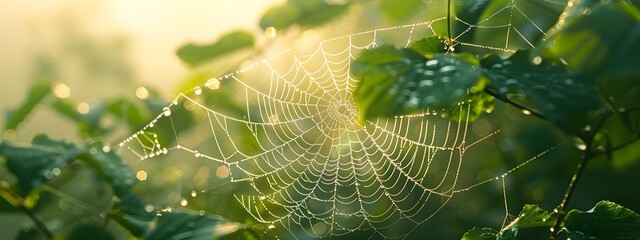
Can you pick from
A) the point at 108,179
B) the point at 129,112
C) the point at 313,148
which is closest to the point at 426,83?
the point at 108,179

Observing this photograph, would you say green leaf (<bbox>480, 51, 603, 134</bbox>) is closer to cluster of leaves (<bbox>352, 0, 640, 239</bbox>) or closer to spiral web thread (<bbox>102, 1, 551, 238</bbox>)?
cluster of leaves (<bbox>352, 0, 640, 239</bbox>)

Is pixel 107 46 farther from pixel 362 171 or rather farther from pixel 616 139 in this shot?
pixel 616 139

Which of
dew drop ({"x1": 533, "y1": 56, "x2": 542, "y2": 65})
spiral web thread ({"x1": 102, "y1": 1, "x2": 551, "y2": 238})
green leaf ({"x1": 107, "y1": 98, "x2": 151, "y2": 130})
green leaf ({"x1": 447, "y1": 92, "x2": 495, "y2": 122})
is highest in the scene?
dew drop ({"x1": 533, "y1": 56, "x2": 542, "y2": 65})

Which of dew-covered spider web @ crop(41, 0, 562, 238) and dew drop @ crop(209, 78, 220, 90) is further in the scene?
dew-covered spider web @ crop(41, 0, 562, 238)

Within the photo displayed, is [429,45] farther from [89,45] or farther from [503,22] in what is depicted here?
[89,45]

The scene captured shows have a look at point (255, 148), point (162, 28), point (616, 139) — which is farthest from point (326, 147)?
point (162, 28)

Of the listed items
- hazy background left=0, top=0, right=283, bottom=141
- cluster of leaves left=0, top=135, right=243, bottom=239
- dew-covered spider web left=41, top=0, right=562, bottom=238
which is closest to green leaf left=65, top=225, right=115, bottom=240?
cluster of leaves left=0, top=135, right=243, bottom=239
